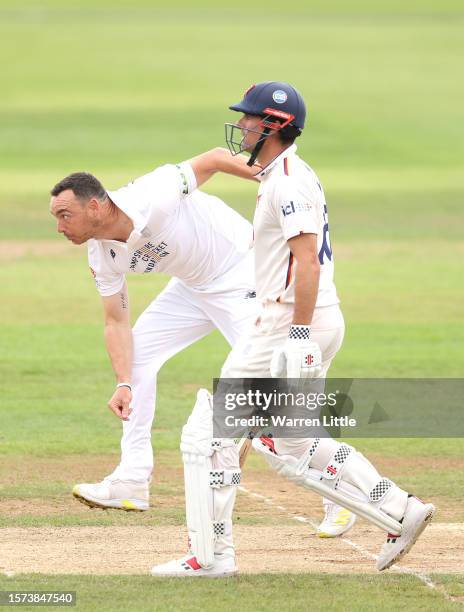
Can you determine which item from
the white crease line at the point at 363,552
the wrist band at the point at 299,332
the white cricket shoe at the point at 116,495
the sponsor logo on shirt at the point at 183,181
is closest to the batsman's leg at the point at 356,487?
the white crease line at the point at 363,552

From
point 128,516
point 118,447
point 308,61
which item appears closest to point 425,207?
point 118,447

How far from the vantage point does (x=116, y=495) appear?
747cm

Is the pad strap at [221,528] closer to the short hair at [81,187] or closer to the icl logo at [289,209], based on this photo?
the icl logo at [289,209]

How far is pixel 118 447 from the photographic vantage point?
9602 millimetres

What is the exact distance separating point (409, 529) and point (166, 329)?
2164 mm

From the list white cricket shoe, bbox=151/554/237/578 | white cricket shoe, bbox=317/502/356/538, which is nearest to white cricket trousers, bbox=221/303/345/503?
white cricket shoe, bbox=151/554/237/578

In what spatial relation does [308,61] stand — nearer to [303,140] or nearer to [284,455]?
[303,140]

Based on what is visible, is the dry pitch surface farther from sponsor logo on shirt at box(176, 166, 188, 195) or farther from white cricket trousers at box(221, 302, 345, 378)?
sponsor logo on shirt at box(176, 166, 188, 195)

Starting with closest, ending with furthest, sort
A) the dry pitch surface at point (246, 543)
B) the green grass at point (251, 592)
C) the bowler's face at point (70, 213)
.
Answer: the green grass at point (251, 592) → the dry pitch surface at point (246, 543) → the bowler's face at point (70, 213)

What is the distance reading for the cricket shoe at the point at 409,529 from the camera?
616cm

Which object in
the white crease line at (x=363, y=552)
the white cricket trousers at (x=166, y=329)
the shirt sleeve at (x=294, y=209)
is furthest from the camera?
the white cricket trousers at (x=166, y=329)

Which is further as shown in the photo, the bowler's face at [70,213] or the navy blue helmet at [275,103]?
the bowler's face at [70,213]

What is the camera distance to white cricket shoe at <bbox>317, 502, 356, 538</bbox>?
281 inches

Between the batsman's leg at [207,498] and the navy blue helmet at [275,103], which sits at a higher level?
the navy blue helmet at [275,103]
